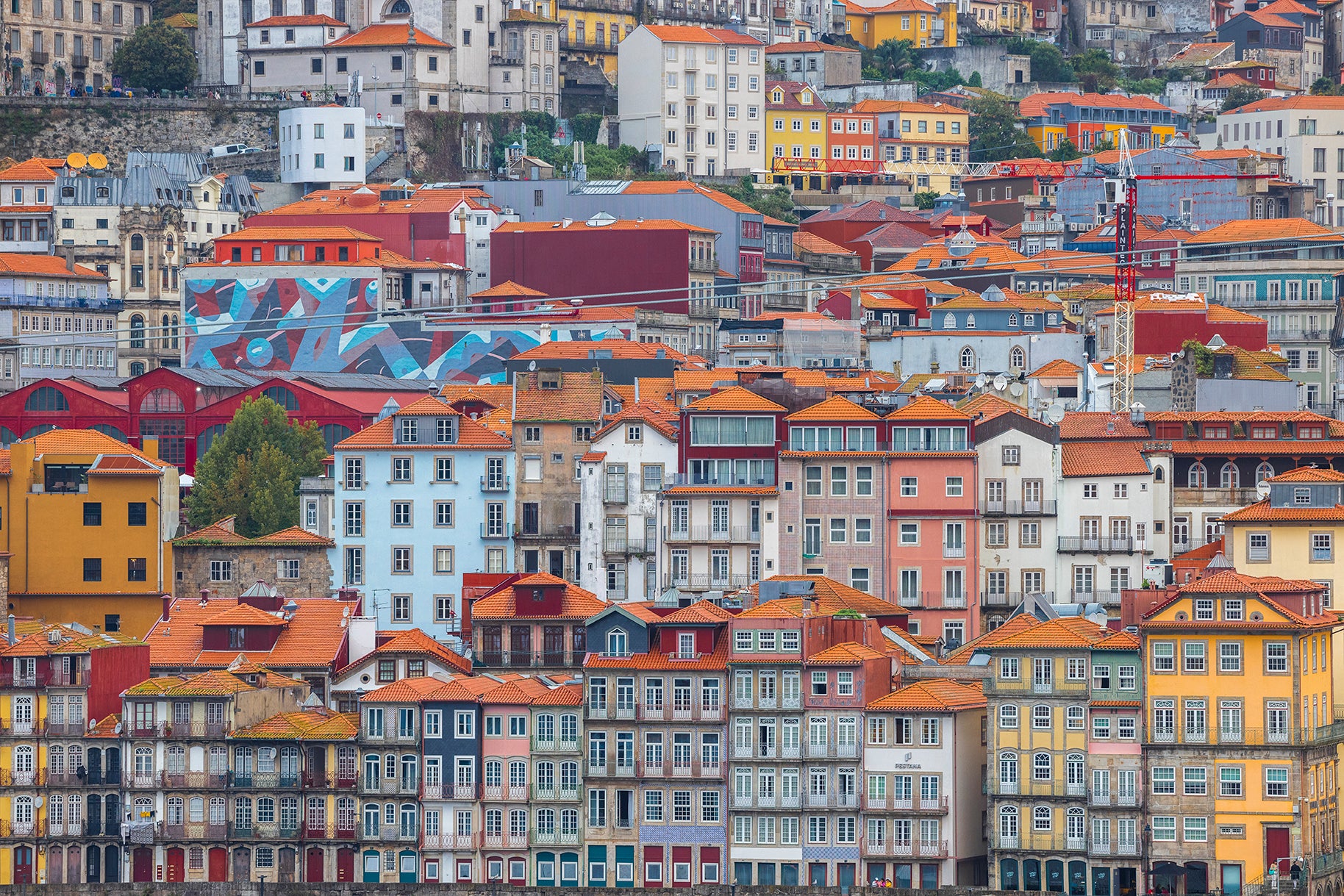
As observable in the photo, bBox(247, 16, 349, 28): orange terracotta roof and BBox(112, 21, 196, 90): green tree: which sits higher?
BBox(247, 16, 349, 28): orange terracotta roof

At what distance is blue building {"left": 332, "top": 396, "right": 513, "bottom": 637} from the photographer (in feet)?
314

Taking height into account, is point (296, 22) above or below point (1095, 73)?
above

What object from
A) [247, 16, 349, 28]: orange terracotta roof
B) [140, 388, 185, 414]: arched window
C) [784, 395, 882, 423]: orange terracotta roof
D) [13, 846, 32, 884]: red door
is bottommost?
[13, 846, 32, 884]: red door

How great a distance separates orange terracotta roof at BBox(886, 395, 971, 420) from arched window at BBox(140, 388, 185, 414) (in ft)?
122

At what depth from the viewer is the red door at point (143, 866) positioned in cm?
8100

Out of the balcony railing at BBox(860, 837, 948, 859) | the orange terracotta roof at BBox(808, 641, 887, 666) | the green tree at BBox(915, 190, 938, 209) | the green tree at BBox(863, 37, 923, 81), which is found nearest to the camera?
the balcony railing at BBox(860, 837, 948, 859)

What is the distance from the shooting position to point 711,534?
302ft

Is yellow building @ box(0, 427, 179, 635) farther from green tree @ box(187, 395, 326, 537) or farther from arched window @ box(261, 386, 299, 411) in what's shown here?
arched window @ box(261, 386, 299, 411)

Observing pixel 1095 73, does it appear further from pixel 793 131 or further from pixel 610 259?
pixel 610 259

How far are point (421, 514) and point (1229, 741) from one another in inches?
1088

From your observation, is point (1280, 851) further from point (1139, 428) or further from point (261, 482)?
point (261, 482)

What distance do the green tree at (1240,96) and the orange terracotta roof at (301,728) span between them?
107m

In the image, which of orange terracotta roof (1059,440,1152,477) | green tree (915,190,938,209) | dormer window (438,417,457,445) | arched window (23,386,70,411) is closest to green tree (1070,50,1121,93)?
green tree (915,190,938,209)

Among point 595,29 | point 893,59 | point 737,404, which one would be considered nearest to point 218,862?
point 737,404
